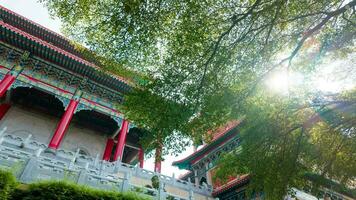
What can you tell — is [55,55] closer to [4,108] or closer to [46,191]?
[4,108]

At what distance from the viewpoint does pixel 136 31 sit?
19.7 feet

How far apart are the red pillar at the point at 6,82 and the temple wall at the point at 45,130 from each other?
7.02 feet

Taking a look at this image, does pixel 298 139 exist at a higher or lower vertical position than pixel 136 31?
lower

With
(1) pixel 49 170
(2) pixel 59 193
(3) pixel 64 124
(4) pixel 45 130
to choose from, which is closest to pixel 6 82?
(3) pixel 64 124

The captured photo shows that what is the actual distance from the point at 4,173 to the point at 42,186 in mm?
698

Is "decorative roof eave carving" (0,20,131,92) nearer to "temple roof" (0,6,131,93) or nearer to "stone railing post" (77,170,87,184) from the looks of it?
"temple roof" (0,6,131,93)

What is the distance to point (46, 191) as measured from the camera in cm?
468

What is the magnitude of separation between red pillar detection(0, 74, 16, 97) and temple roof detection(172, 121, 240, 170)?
1052 centimetres

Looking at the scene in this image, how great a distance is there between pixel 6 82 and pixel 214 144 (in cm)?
1184

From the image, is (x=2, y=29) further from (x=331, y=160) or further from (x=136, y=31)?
(x=331, y=160)

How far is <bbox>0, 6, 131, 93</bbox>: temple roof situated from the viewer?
37.6 feet

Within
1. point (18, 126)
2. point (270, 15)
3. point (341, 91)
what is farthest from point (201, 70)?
point (18, 126)

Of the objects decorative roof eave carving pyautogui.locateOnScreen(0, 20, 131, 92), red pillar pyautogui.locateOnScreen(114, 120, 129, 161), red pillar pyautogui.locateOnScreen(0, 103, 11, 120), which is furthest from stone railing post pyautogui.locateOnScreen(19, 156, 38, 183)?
red pillar pyautogui.locateOnScreen(0, 103, 11, 120)

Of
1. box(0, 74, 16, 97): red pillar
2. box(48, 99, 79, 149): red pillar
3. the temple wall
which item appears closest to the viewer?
box(48, 99, 79, 149): red pillar
